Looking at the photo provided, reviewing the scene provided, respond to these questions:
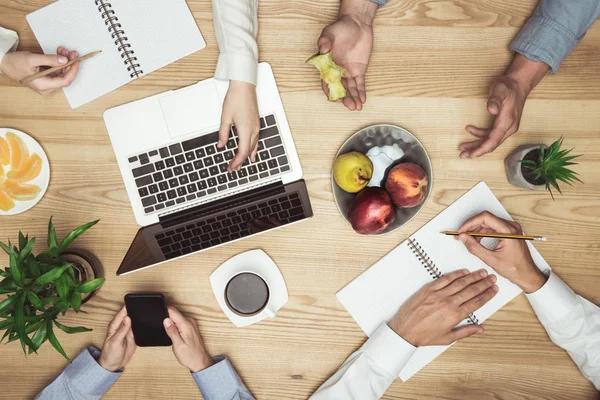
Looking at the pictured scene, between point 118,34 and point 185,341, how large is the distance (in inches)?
26.2

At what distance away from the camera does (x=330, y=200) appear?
0.97 meters

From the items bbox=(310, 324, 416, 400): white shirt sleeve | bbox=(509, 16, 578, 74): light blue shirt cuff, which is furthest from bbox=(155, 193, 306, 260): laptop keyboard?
bbox=(509, 16, 578, 74): light blue shirt cuff

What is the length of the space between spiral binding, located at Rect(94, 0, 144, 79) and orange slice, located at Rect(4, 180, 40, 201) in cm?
33

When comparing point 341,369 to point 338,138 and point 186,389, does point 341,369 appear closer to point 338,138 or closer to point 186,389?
point 186,389

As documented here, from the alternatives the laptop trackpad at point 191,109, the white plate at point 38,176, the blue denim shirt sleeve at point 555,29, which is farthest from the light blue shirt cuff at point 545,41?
the white plate at point 38,176

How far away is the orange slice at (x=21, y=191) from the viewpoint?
3.09 ft

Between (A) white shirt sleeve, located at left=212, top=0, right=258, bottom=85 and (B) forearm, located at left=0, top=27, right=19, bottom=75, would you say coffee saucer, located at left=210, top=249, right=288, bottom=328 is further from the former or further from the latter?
(B) forearm, located at left=0, top=27, right=19, bottom=75

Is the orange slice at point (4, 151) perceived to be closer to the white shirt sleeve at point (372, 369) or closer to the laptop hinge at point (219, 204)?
the laptop hinge at point (219, 204)

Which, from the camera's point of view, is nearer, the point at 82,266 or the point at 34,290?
the point at 34,290

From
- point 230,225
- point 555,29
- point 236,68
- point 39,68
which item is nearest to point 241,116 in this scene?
point 236,68

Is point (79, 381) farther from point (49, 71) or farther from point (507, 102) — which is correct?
point (507, 102)

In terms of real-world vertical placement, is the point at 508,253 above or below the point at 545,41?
below

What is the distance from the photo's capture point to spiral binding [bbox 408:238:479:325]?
98cm

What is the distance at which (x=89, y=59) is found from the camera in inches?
37.4
